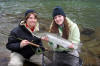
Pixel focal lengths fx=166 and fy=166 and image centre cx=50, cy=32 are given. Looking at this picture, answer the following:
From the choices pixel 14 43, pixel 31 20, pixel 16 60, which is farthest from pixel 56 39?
pixel 16 60

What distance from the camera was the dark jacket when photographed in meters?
4.53

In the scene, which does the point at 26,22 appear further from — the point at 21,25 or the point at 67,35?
the point at 67,35

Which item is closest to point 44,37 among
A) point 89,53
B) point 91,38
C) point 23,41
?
point 23,41

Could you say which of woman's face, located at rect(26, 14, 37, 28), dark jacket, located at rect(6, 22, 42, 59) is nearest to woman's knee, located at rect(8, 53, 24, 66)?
dark jacket, located at rect(6, 22, 42, 59)

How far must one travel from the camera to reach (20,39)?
450cm

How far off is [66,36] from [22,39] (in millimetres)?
1250

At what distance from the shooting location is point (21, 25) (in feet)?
15.1

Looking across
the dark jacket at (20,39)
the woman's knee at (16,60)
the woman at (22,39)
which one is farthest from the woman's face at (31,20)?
the woman's knee at (16,60)

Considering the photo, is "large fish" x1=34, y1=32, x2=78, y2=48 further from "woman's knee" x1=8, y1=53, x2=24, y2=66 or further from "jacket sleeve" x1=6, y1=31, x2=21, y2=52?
"woman's knee" x1=8, y1=53, x2=24, y2=66

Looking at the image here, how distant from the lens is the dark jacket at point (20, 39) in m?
4.53

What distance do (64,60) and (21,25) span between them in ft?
4.96

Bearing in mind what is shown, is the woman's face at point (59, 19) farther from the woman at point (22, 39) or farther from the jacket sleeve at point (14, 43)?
the jacket sleeve at point (14, 43)

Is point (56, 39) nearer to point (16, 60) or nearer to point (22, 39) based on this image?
point (22, 39)

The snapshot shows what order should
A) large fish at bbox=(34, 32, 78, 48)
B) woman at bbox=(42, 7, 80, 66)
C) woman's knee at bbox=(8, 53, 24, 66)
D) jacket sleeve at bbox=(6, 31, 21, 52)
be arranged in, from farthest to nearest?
woman's knee at bbox=(8, 53, 24, 66), jacket sleeve at bbox=(6, 31, 21, 52), woman at bbox=(42, 7, 80, 66), large fish at bbox=(34, 32, 78, 48)
